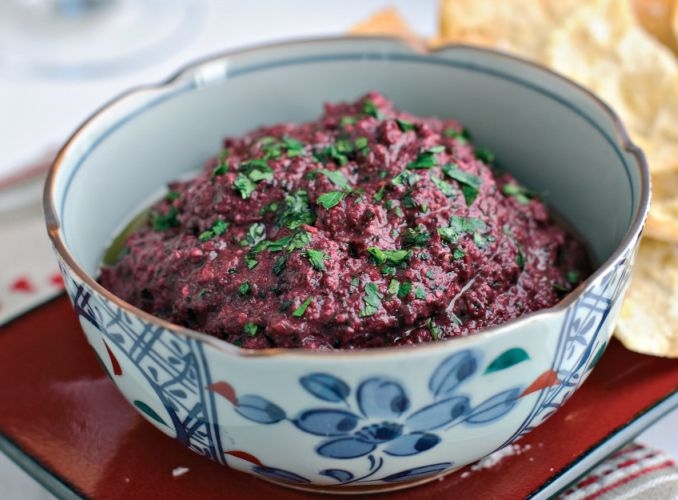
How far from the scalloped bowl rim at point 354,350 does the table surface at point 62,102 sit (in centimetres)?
55

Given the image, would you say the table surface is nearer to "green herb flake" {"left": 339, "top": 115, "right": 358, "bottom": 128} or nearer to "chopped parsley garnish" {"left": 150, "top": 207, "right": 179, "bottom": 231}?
"chopped parsley garnish" {"left": 150, "top": 207, "right": 179, "bottom": 231}

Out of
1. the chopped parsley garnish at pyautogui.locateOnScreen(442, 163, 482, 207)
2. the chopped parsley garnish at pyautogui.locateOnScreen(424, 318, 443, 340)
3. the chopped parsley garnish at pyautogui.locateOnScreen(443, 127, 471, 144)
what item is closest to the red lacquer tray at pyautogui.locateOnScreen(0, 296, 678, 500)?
the chopped parsley garnish at pyautogui.locateOnScreen(424, 318, 443, 340)

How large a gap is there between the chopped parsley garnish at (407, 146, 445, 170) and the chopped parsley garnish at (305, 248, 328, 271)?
0.35 metres

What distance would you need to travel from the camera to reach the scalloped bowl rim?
1.44 meters

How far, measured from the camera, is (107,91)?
13.7 feet

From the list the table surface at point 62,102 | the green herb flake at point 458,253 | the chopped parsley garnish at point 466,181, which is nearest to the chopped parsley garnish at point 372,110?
Answer: the chopped parsley garnish at point 466,181

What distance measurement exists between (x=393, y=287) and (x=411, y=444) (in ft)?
1.01

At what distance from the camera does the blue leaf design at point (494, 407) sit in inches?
61.9

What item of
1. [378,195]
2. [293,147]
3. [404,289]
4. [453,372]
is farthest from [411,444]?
[293,147]

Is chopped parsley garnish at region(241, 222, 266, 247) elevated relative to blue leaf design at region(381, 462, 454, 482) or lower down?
elevated

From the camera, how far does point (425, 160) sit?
1962mm

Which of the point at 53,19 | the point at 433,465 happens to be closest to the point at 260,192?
the point at 433,465

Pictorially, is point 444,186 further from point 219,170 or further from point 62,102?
point 62,102

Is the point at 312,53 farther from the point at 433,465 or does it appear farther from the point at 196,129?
the point at 433,465
